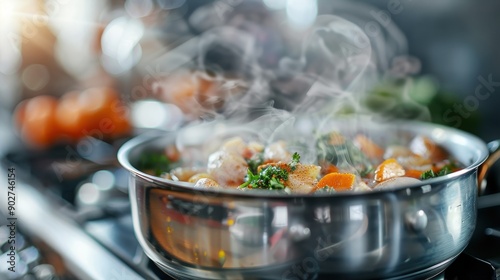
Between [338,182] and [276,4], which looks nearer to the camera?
[338,182]

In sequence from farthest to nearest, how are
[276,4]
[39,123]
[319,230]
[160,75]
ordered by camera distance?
[160,75] < [276,4] < [39,123] < [319,230]

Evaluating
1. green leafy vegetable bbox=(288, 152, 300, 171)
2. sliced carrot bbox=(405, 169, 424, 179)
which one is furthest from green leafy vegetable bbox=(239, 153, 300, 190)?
sliced carrot bbox=(405, 169, 424, 179)

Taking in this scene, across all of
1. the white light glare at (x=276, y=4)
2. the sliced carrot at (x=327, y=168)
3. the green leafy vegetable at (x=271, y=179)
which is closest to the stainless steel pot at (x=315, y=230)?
the green leafy vegetable at (x=271, y=179)

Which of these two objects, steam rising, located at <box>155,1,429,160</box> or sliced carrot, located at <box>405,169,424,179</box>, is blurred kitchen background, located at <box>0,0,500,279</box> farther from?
sliced carrot, located at <box>405,169,424,179</box>

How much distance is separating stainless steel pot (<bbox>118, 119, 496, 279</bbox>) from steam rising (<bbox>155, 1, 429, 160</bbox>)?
0.36m

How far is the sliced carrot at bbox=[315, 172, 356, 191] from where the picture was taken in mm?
883

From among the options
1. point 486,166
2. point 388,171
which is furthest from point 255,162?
point 486,166

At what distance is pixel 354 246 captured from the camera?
2.40 feet

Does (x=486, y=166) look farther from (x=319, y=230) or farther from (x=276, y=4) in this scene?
(x=276, y=4)

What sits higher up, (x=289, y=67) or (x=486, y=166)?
(x=486, y=166)

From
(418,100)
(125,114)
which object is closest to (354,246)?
(418,100)

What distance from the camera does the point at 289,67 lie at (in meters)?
2.12

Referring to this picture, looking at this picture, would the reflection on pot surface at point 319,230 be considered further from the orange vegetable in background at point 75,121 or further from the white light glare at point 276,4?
the white light glare at point 276,4

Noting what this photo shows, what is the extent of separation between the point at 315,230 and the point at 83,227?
733 millimetres
